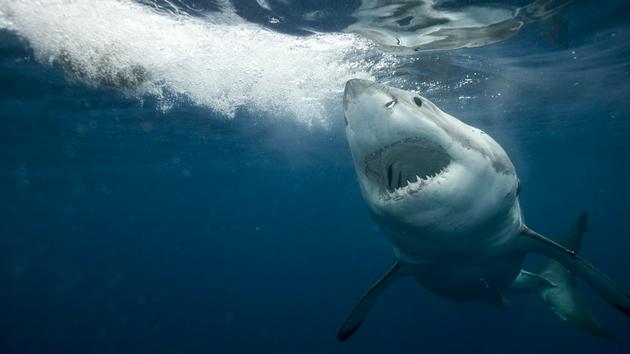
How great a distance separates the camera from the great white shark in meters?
2.95

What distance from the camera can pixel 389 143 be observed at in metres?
3.01

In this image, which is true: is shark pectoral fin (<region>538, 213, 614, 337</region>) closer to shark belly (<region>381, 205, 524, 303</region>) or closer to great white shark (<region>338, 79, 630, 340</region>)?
shark belly (<region>381, 205, 524, 303</region>)

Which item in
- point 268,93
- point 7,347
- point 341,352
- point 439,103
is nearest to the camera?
point 268,93

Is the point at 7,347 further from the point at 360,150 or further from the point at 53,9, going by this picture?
the point at 360,150

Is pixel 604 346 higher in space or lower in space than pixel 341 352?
higher

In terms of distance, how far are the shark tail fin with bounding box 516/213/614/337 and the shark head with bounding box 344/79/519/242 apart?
155 inches

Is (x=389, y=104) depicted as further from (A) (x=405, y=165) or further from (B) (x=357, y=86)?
(A) (x=405, y=165)

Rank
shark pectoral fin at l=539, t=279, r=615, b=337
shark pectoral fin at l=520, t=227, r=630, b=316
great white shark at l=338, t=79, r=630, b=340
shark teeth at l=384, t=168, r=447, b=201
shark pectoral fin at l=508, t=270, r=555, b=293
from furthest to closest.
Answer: shark pectoral fin at l=508, t=270, r=555, b=293
shark pectoral fin at l=539, t=279, r=615, b=337
shark pectoral fin at l=520, t=227, r=630, b=316
shark teeth at l=384, t=168, r=447, b=201
great white shark at l=338, t=79, r=630, b=340

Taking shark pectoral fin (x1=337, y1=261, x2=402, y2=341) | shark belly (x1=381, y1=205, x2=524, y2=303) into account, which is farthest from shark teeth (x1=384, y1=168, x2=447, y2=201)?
shark pectoral fin (x1=337, y1=261, x2=402, y2=341)

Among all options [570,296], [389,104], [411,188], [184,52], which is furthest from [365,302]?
[184,52]

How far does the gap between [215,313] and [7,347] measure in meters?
23.1

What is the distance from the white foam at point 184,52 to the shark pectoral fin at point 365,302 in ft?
20.8

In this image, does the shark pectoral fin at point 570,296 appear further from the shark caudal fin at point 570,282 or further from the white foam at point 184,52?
the white foam at point 184,52

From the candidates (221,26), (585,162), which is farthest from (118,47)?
(585,162)
